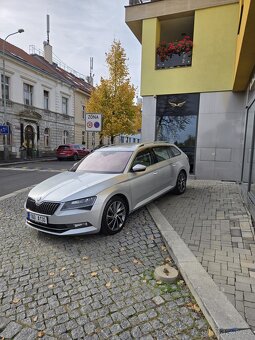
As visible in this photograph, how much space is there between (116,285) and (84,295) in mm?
393

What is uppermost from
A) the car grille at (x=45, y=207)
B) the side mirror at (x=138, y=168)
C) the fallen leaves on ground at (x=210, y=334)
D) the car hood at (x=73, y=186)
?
the side mirror at (x=138, y=168)

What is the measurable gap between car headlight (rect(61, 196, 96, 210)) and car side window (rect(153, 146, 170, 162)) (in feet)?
8.33

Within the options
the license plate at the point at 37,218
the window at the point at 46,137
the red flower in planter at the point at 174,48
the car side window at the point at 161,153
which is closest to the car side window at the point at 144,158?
the car side window at the point at 161,153

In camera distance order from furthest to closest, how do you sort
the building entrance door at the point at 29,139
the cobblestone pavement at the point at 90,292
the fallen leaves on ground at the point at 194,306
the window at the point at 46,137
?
the window at the point at 46,137 < the building entrance door at the point at 29,139 < the fallen leaves on ground at the point at 194,306 < the cobblestone pavement at the point at 90,292

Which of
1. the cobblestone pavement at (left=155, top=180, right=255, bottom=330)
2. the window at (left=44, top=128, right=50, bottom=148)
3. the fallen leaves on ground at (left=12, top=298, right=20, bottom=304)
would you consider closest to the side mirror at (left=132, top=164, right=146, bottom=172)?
the cobblestone pavement at (left=155, top=180, right=255, bottom=330)

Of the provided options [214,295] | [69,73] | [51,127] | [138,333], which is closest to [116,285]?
[138,333]

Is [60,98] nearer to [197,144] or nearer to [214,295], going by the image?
[197,144]

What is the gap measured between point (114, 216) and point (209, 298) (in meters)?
2.19

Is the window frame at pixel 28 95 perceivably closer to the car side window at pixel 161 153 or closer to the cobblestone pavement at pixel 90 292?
the car side window at pixel 161 153

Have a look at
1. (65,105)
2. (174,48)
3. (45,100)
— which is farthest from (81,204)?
(65,105)

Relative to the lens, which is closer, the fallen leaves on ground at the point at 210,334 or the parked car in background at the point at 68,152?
the fallen leaves on ground at the point at 210,334

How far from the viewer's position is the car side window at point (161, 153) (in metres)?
6.16

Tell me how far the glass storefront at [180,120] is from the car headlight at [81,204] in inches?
259

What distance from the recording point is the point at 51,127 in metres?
27.4
